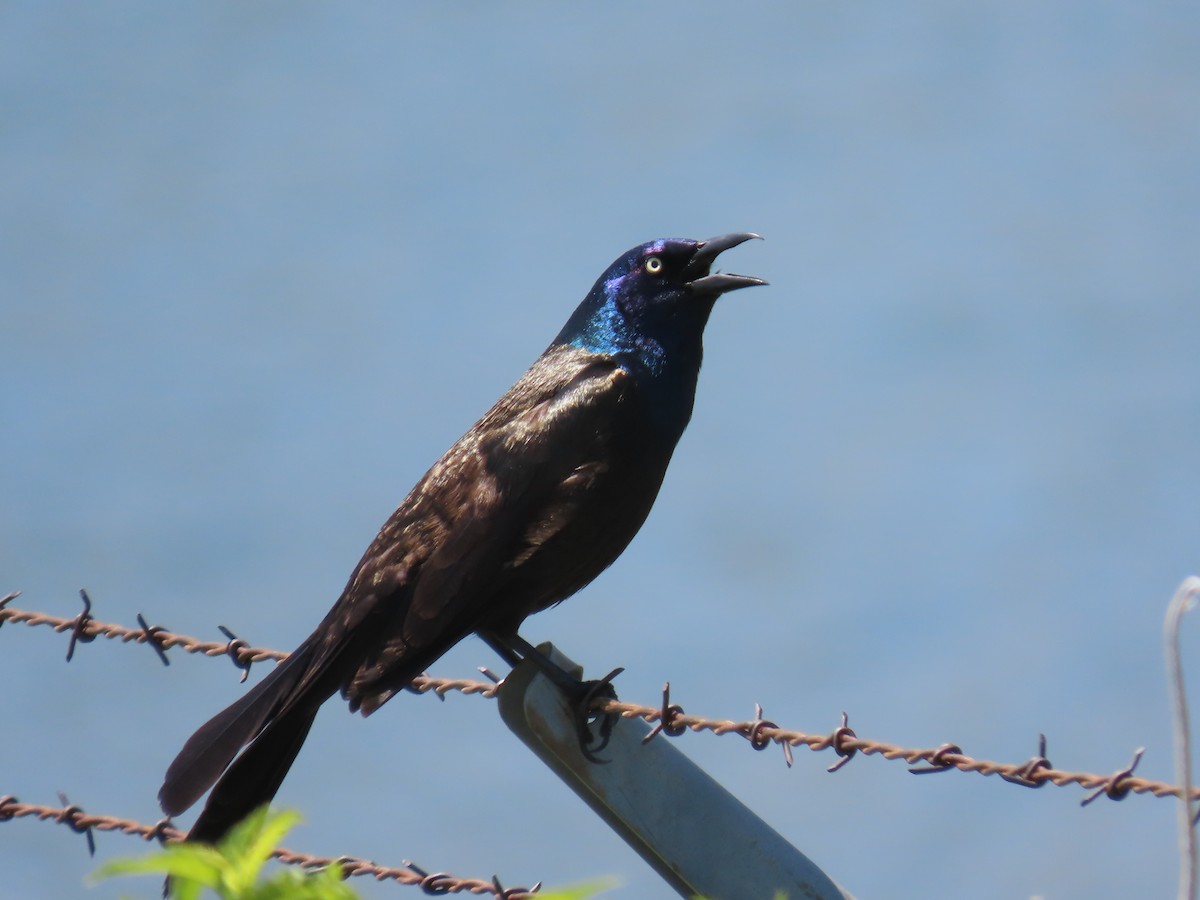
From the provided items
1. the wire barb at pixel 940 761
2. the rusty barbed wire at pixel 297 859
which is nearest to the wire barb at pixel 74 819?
the rusty barbed wire at pixel 297 859

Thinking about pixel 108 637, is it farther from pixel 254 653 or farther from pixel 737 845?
pixel 737 845

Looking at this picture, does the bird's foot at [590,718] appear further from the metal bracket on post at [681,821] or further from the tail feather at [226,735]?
the tail feather at [226,735]

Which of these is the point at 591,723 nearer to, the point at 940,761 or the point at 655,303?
the point at 940,761

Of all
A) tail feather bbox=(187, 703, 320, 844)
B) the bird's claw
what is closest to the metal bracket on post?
the bird's claw

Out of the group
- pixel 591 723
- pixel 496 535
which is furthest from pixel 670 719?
pixel 496 535

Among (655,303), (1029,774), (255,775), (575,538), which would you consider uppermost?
(655,303)

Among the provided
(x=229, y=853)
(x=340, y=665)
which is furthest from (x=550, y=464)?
(x=229, y=853)

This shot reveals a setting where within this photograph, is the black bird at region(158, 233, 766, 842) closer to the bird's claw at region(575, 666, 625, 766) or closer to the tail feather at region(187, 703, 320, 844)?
the tail feather at region(187, 703, 320, 844)
